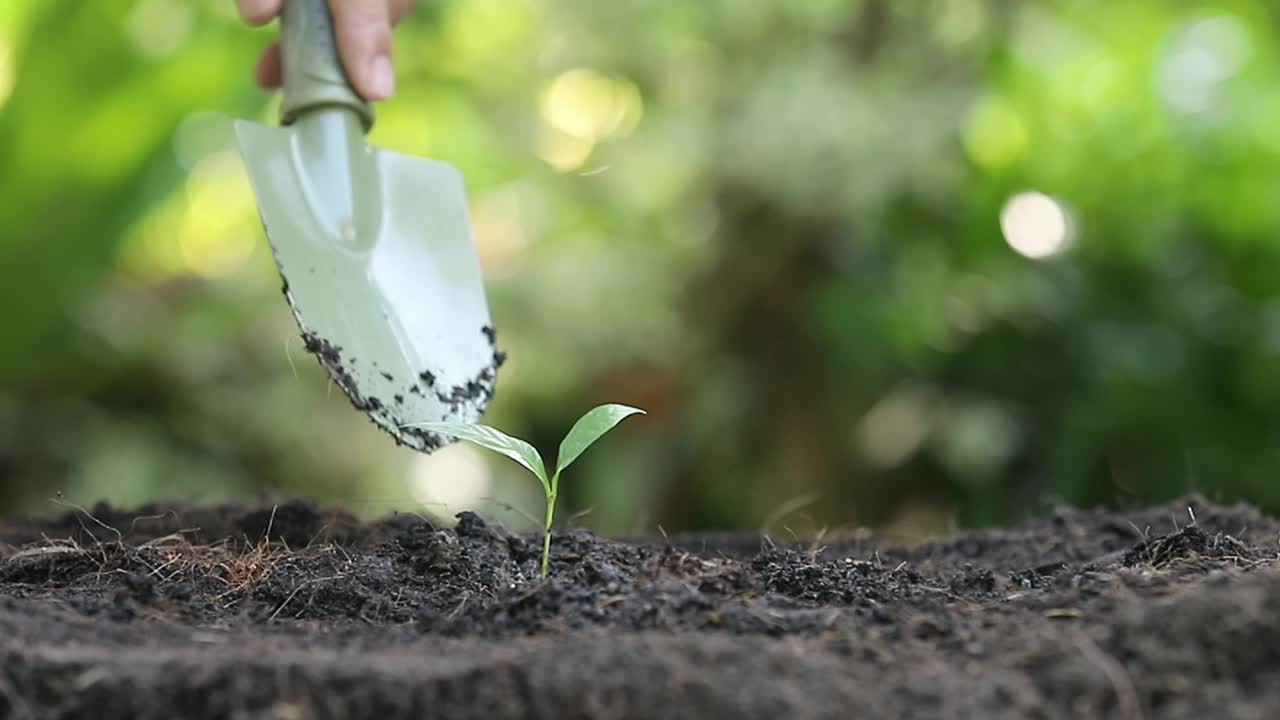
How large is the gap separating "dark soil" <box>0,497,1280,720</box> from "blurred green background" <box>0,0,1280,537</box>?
138cm

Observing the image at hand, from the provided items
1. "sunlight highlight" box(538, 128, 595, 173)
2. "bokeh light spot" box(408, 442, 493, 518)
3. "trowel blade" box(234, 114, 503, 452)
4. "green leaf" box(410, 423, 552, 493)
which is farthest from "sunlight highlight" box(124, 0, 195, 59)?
"green leaf" box(410, 423, 552, 493)

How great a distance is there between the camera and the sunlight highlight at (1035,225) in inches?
107

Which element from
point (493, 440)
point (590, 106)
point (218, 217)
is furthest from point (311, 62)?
point (218, 217)

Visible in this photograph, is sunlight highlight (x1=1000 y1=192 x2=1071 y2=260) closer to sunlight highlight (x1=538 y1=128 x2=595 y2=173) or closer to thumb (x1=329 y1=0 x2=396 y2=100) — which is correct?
sunlight highlight (x1=538 y1=128 x2=595 y2=173)

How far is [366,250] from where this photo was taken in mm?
1217

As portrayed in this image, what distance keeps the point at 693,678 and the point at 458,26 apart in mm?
3029

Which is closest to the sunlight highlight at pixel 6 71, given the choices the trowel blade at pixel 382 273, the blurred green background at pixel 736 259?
the blurred green background at pixel 736 259

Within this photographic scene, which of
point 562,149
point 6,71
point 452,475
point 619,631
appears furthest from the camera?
point 562,149

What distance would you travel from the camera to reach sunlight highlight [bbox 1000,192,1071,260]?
107 inches

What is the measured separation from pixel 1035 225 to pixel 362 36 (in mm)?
1996

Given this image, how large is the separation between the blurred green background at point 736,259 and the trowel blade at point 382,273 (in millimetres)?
1235

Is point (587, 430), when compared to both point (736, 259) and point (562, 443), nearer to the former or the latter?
point (562, 443)

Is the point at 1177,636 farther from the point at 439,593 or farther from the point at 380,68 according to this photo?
the point at 380,68

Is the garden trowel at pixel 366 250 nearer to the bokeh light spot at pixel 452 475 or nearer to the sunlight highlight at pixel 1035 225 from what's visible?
the sunlight highlight at pixel 1035 225
